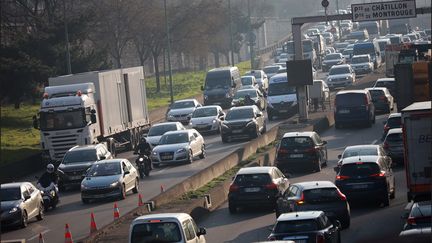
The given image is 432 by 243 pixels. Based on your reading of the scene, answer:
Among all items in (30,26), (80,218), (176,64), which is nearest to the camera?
(80,218)

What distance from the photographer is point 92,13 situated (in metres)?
68.0

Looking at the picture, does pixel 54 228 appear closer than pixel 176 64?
Yes

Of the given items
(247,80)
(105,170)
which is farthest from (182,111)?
(105,170)

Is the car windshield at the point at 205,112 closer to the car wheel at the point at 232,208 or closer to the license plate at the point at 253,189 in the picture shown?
the car wheel at the point at 232,208

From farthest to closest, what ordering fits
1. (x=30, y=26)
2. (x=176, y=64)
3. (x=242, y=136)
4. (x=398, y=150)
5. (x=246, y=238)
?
1. (x=176, y=64)
2. (x=30, y=26)
3. (x=242, y=136)
4. (x=398, y=150)
5. (x=246, y=238)

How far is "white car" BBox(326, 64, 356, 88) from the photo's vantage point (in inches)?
3073

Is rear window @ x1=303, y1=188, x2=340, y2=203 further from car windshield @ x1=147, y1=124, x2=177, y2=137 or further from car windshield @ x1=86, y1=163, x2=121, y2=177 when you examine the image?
car windshield @ x1=147, y1=124, x2=177, y2=137

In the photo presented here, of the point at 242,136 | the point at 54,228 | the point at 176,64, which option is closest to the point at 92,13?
the point at 242,136

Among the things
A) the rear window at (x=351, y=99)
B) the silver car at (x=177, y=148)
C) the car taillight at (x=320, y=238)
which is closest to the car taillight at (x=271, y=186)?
the car taillight at (x=320, y=238)

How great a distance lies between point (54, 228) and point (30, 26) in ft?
112

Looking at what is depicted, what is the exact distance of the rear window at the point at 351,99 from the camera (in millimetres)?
54188

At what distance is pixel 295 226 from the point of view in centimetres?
2383

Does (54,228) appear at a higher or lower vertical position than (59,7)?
lower

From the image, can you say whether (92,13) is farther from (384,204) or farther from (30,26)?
(384,204)
